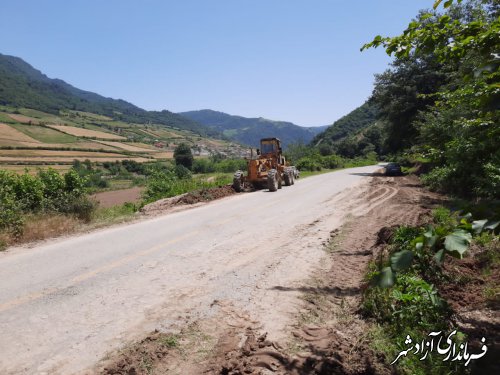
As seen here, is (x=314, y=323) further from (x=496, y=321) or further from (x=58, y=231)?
(x=58, y=231)

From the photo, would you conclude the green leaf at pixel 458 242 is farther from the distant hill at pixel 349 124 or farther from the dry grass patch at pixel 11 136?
the distant hill at pixel 349 124

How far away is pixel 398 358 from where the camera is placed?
3576 mm

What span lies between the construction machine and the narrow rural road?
31.0ft

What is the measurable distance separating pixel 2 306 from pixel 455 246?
18.8 ft

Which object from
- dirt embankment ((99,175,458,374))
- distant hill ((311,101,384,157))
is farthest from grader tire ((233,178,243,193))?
distant hill ((311,101,384,157))

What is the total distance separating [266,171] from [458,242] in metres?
20.0

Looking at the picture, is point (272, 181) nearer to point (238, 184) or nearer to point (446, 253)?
point (238, 184)

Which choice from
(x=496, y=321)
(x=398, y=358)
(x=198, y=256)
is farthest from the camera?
(x=198, y=256)

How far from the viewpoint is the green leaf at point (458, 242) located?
5.06ft

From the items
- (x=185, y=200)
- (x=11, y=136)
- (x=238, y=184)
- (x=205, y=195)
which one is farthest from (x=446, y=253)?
(x=11, y=136)

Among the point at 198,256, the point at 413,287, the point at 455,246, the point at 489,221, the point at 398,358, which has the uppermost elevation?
the point at 489,221

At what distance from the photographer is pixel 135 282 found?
5.98 metres

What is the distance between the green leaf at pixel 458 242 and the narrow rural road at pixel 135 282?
2.97m

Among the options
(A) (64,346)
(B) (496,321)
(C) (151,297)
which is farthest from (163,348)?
(B) (496,321)
